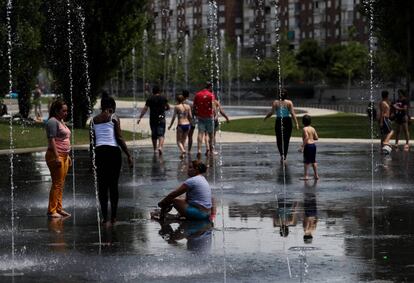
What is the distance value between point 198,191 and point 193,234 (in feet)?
3.61

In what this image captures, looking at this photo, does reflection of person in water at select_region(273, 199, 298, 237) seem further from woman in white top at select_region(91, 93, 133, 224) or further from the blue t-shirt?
woman in white top at select_region(91, 93, 133, 224)

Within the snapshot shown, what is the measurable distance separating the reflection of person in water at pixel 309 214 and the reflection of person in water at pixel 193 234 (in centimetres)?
116

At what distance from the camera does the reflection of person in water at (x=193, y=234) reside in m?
11.6

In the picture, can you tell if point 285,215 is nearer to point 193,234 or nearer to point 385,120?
point 193,234

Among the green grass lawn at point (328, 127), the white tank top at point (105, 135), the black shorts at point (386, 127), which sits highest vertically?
the white tank top at point (105, 135)

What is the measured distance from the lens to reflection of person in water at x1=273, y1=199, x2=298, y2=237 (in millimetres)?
12938

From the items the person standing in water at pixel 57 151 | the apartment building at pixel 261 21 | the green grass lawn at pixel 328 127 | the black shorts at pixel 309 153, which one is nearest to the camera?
the person standing in water at pixel 57 151

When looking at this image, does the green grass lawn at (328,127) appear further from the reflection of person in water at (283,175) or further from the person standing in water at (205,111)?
the reflection of person in water at (283,175)

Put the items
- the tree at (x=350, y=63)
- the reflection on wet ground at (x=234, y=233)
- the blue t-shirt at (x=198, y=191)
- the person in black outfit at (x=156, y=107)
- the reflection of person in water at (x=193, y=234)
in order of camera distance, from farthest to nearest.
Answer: the tree at (x=350, y=63) → the person in black outfit at (x=156, y=107) → the blue t-shirt at (x=198, y=191) → the reflection of person in water at (x=193, y=234) → the reflection on wet ground at (x=234, y=233)

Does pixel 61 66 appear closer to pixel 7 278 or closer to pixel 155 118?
pixel 155 118

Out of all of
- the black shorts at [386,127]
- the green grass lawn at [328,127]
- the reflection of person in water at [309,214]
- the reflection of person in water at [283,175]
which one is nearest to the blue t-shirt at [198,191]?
the reflection of person in water at [309,214]

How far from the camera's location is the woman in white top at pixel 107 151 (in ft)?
44.3

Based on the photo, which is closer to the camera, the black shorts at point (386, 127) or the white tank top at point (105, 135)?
the white tank top at point (105, 135)

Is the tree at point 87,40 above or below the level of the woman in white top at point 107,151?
above
